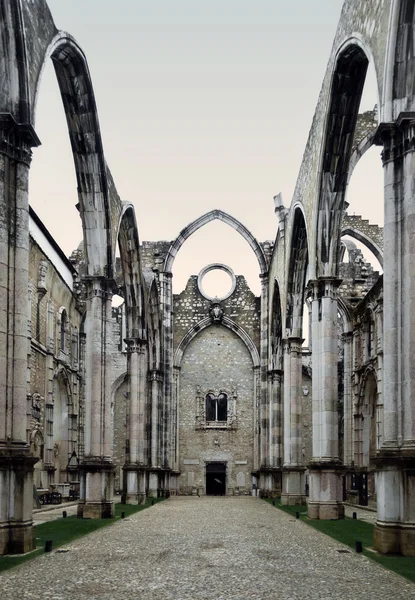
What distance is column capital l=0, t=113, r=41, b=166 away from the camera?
11148mm

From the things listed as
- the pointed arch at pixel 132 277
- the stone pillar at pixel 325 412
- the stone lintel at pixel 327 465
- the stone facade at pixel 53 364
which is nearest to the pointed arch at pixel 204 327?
the stone facade at pixel 53 364

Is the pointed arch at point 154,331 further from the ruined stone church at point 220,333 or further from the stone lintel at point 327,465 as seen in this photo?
the stone lintel at point 327,465

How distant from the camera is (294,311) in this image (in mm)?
25562

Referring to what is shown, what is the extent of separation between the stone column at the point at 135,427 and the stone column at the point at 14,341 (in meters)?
14.5

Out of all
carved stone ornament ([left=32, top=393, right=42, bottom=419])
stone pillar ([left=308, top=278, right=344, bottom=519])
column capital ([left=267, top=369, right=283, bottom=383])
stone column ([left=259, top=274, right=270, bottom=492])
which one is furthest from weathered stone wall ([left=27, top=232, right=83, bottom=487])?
stone pillar ([left=308, top=278, right=344, bottom=519])

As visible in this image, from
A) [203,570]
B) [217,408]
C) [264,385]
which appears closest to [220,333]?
[217,408]

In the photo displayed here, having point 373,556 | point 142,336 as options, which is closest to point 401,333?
point 373,556

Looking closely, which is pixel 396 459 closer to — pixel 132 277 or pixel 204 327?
pixel 132 277

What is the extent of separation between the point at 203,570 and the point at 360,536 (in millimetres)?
4969

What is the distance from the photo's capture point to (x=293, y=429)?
2448 cm

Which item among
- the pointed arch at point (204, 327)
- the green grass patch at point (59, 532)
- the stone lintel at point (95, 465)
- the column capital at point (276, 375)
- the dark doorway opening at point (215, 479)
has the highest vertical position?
the pointed arch at point (204, 327)

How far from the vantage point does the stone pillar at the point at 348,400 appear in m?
30.5

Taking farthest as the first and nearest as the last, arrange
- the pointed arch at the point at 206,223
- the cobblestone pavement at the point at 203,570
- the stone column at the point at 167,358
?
the pointed arch at the point at 206,223, the stone column at the point at 167,358, the cobblestone pavement at the point at 203,570

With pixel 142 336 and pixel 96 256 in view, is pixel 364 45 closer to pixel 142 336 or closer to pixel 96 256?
pixel 96 256
